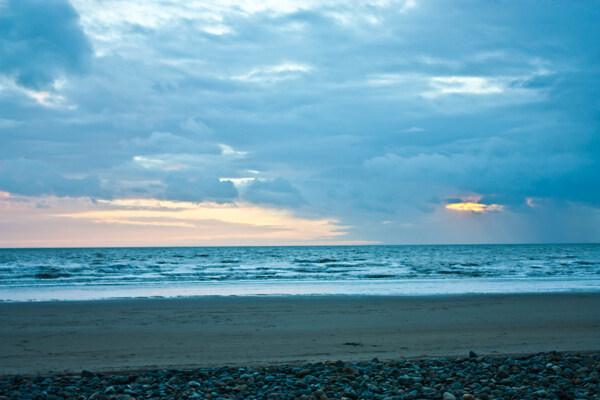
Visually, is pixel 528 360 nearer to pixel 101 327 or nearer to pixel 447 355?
pixel 447 355

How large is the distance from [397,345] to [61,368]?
6.52 m

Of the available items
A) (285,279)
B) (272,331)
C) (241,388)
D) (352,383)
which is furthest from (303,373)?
(285,279)

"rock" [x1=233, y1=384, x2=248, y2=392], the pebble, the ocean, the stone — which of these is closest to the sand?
the pebble

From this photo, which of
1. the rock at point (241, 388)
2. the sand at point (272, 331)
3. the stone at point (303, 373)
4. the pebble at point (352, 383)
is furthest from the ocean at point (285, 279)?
the rock at point (241, 388)

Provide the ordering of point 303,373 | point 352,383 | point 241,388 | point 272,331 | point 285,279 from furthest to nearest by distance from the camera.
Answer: point 285,279 → point 272,331 → point 303,373 → point 352,383 → point 241,388

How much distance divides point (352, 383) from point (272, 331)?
17.9 feet

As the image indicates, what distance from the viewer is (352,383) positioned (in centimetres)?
635

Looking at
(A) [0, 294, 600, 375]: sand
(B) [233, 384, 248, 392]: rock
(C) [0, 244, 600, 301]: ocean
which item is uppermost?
(B) [233, 384, 248, 392]: rock

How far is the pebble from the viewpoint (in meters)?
5.87

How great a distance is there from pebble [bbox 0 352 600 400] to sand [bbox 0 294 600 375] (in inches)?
54.2

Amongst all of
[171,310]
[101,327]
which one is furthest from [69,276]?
[101,327]

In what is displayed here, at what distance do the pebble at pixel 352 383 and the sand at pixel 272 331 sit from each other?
1.38 metres

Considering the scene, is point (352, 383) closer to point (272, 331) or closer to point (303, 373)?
point (303, 373)

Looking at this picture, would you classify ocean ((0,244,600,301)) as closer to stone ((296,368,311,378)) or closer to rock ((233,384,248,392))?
stone ((296,368,311,378))
